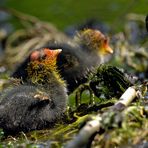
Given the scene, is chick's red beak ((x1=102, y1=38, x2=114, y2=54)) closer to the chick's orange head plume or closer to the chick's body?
the chick's orange head plume

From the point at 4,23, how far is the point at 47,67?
22.3 feet

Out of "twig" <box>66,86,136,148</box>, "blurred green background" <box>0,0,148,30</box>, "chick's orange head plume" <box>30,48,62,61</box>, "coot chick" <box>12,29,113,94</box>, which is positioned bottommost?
"twig" <box>66,86,136,148</box>

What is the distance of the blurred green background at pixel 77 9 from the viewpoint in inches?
445

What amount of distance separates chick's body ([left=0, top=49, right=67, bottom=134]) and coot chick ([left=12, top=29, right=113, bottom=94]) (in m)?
0.88

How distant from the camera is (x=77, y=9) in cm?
1230

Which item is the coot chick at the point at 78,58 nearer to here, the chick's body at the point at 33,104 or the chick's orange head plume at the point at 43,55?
the chick's orange head plume at the point at 43,55

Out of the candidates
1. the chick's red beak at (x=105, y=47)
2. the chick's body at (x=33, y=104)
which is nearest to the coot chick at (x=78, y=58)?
the chick's red beak at (x=105, y=47)

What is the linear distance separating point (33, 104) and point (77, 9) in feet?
24.7

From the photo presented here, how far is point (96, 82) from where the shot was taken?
5.34 meters

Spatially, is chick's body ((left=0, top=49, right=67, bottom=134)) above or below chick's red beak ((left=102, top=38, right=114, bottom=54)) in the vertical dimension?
below

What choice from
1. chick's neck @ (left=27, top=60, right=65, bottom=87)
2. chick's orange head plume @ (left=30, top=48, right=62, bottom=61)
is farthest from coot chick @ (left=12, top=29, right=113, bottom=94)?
chick's neck @ (left=27, top=60, right=65, bottom=87)

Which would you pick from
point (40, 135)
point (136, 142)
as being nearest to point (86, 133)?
point (136, 142)

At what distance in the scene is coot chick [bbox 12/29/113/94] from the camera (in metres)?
6.63

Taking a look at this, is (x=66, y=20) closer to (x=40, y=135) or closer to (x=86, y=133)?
(x=40, y=135)
